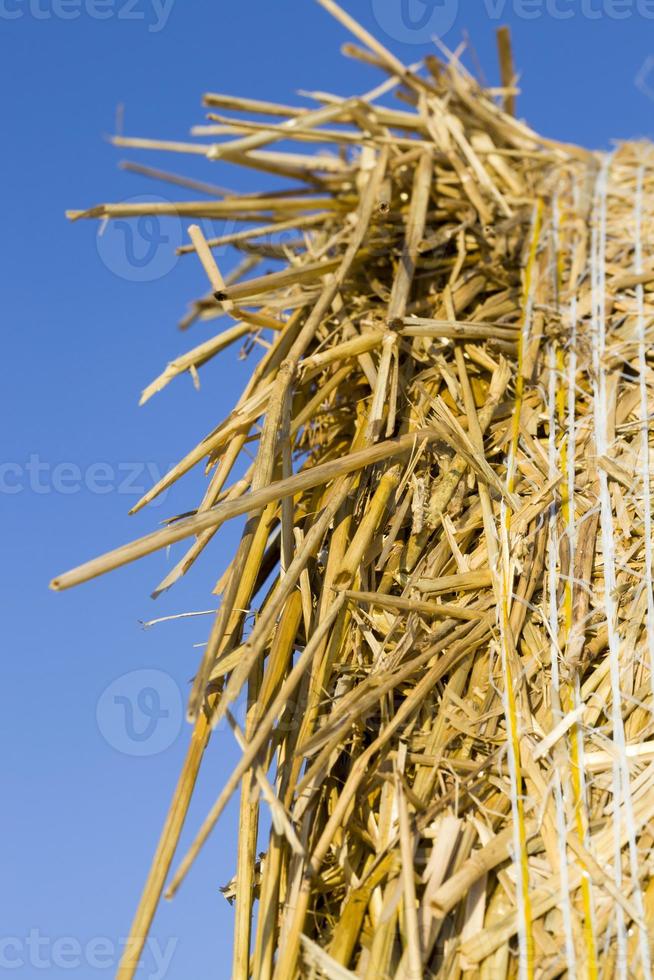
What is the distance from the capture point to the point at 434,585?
1.61 meters

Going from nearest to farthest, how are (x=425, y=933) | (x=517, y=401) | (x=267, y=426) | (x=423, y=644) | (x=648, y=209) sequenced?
(x=425, y=933) → (x=423, y=644) → (x=267, y=426) → (x=517, y=401) → (x=648, y=209)

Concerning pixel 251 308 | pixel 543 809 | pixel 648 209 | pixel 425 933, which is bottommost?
pixel 425 933

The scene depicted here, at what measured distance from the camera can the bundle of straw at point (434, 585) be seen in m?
1.30

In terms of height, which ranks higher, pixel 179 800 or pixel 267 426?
pixel 267 426

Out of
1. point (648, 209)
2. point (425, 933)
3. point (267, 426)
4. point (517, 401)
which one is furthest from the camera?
point (648, 209)

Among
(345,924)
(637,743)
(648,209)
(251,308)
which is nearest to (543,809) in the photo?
(637,743)

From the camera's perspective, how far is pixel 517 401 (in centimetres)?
187

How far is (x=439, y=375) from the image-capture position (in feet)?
6.43

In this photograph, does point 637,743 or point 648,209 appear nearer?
point 637,743

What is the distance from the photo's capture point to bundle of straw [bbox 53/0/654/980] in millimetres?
1304

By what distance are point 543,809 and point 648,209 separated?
1.58 meters

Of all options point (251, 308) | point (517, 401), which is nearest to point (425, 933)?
point (517, 401)

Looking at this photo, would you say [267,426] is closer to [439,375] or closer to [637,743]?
[439,375]

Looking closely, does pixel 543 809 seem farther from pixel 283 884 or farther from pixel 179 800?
pixel 179 800
